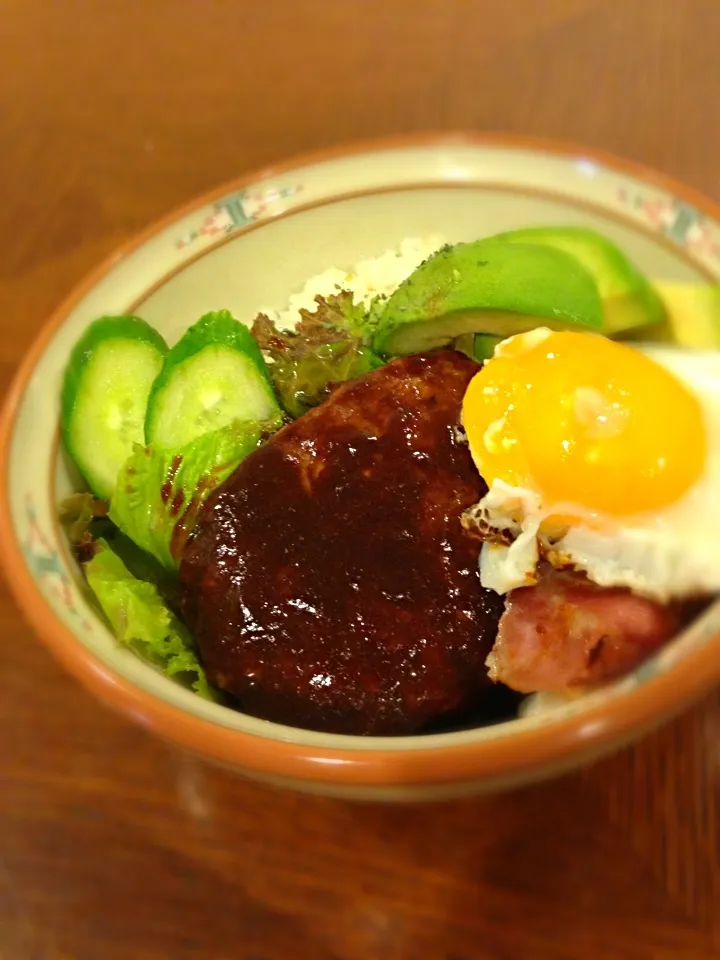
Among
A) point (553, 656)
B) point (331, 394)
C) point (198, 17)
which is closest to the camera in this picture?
point (553, 656)

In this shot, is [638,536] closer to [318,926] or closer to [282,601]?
[282,601]

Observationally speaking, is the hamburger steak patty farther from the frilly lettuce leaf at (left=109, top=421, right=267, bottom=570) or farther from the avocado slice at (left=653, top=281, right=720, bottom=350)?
the avocado slice at (left=653, top=281, right=720, bottom=350)

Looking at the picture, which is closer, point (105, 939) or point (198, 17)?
point (105, 939)

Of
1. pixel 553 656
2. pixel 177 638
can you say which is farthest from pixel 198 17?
pixel 553 656

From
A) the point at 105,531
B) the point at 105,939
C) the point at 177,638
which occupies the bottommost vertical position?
the point at 105,939

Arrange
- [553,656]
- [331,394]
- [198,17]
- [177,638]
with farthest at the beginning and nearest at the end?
[198,17] → [331,394] → [177,638] → [553,656]

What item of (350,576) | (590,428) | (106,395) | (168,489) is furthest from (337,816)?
(106,395)
